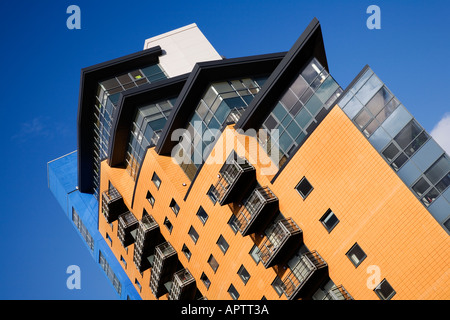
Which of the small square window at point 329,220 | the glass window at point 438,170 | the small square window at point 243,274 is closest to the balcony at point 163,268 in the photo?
the small square window at point 243,274

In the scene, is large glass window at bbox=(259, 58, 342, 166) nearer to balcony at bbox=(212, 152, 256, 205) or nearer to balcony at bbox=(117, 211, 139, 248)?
balcony at bbox=(212, 152, 256, 205)

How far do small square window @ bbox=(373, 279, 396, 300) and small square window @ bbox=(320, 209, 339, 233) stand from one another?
14.3 ft

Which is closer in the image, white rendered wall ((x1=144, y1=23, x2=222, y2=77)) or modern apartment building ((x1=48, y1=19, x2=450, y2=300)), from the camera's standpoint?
modern apartment building ((x1=48, y1=19, x2=450, y2=300))

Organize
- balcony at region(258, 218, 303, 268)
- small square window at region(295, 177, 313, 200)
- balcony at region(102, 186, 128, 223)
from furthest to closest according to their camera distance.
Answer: balcony at region(102, 186, 128, 223), small square window at region(295, 177, 313, 200), balcony at region(258, 218, 303, 268)

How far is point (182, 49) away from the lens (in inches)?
1937

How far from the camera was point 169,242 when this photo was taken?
40.9 meters

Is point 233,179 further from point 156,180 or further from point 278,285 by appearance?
point 156,180

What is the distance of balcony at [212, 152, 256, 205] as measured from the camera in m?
31.7

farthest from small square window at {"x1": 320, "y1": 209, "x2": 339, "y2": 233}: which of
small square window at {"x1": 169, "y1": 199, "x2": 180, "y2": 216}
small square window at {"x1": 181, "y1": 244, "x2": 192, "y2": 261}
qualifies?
small square window at {"x1": 181, "y1": 244, "x2": 192, "y2": 261}

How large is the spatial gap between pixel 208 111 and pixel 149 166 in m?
7.67

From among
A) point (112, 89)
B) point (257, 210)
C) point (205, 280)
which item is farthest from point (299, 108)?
point (112, 89)

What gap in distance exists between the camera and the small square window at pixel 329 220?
2823cm
